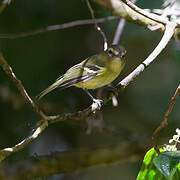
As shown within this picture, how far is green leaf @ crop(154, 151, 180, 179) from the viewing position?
1682 millimetres

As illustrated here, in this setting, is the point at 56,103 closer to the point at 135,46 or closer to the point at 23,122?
the point at 23,122

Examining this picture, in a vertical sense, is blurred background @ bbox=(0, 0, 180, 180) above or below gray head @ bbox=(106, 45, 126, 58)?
below

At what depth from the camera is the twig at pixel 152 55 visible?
95.4 inches

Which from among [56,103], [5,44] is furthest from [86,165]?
[5,44]

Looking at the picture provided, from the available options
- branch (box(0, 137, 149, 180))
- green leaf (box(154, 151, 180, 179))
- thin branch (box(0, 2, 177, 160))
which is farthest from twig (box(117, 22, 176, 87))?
branch (box(0, 137, 149, 180))

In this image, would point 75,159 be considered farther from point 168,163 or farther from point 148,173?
point 168,163

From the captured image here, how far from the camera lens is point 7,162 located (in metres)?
3.76

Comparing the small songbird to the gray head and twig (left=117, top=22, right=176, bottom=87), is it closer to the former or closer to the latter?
the gray head

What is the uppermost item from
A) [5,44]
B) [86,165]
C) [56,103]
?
[5,44]

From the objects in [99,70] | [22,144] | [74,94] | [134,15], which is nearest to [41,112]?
[22,144]

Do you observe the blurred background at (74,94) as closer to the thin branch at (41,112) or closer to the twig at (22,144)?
the thin branch at (41,112)

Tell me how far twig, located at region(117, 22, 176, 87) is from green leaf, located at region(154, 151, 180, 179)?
2.39ft

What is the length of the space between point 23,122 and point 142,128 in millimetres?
1420

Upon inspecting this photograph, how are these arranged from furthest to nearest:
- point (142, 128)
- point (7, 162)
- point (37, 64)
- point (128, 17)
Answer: point (142, 128), point (37, 64), point (7, 162), point (128, 17)
